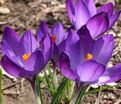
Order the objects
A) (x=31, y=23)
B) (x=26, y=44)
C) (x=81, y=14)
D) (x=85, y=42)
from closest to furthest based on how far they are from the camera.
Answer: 1. (x=85, y=42)
2. (x=26, y=44)
3. (x=81, y=14)
4. (x=31, y=23)

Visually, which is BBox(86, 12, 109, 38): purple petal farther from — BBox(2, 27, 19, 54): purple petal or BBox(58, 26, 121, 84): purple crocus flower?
BBox(2, 27, 19, 54): purple petal

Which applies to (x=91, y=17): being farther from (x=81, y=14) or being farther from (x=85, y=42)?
(x=85, y=42)

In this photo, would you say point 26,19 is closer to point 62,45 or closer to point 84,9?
point 84,9

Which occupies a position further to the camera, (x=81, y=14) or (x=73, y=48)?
(x=81, y=14)

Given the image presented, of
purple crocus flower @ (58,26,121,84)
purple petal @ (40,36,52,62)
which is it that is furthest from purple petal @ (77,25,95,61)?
purple petal @ (40,36,52,62)

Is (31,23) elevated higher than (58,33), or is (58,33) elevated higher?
(58,33)

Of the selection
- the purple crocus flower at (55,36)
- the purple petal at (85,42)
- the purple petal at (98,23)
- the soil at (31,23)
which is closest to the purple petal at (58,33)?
the purple crocus flower at (55,36)

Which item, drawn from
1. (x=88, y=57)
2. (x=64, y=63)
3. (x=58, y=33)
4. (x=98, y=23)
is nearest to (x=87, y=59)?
(x=88, y=57)
